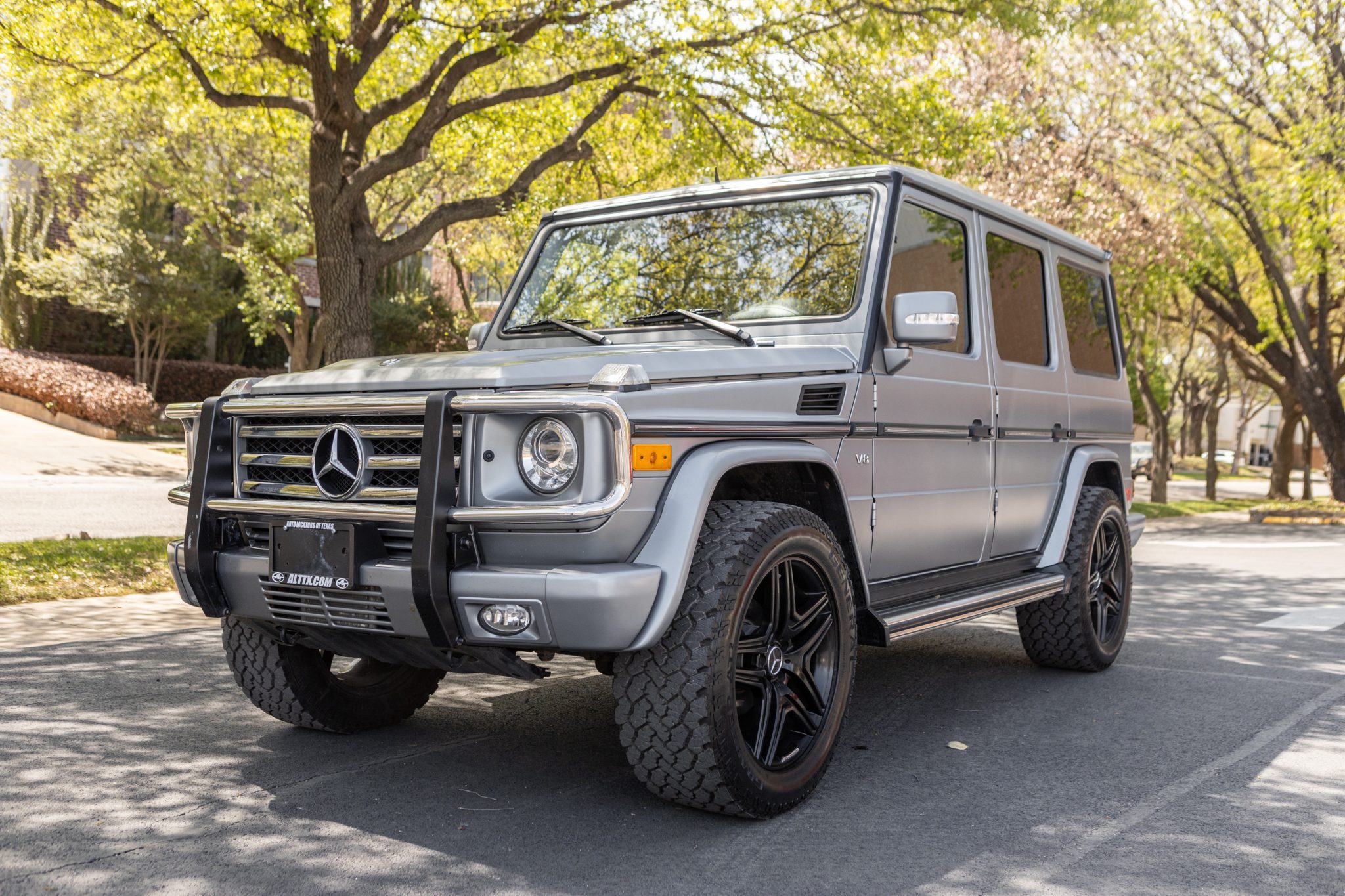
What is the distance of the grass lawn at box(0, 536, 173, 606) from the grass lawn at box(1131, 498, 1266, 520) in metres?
15.1

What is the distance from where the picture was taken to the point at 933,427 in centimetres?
495

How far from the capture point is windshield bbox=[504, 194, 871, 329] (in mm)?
4797

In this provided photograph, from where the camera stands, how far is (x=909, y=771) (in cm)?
448

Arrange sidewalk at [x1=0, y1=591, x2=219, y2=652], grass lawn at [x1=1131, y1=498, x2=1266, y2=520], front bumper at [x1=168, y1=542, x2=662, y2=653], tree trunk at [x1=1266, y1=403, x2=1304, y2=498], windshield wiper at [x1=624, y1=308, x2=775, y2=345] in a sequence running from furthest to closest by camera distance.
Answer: tree trunk at [x1=1266, y1=403, x2=1304, y2=498], grass lawn at [x1=1131, y1=498, x2=1266, y2=520], sidewalk at [x1=0, y1=591, x2=219, y2=652], windshield wiper at [x1=624, y1=308, x2=775, y2=345], front bumper at [x1=168, y1=542, x2=662, y2=653]

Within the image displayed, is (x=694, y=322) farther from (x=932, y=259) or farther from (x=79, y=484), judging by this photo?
(x=79, y=484)

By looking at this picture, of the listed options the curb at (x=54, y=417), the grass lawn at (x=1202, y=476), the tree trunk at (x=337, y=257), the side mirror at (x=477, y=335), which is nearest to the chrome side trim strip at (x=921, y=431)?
the side mirror at (x=477, y=335)

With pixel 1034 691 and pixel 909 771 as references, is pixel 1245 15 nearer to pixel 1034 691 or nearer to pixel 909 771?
pixel 1034 691

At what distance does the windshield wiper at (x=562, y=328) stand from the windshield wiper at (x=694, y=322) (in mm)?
161

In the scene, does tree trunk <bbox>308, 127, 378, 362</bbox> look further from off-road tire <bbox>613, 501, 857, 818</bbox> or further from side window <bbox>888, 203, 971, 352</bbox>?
off-road tire <bbox>613, 501, 857, 818</bbox>

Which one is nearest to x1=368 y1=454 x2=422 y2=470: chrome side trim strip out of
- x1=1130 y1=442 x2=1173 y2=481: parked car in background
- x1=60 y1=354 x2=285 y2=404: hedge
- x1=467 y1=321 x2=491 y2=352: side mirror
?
x1=467 y1=321 x2=491 y2=352: side mirror

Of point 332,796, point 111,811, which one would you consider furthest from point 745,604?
point 111,811

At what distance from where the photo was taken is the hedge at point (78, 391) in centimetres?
2077

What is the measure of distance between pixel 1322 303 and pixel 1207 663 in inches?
704

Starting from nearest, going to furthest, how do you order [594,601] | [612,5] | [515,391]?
[594,601] < [515,391] < [612,5]
